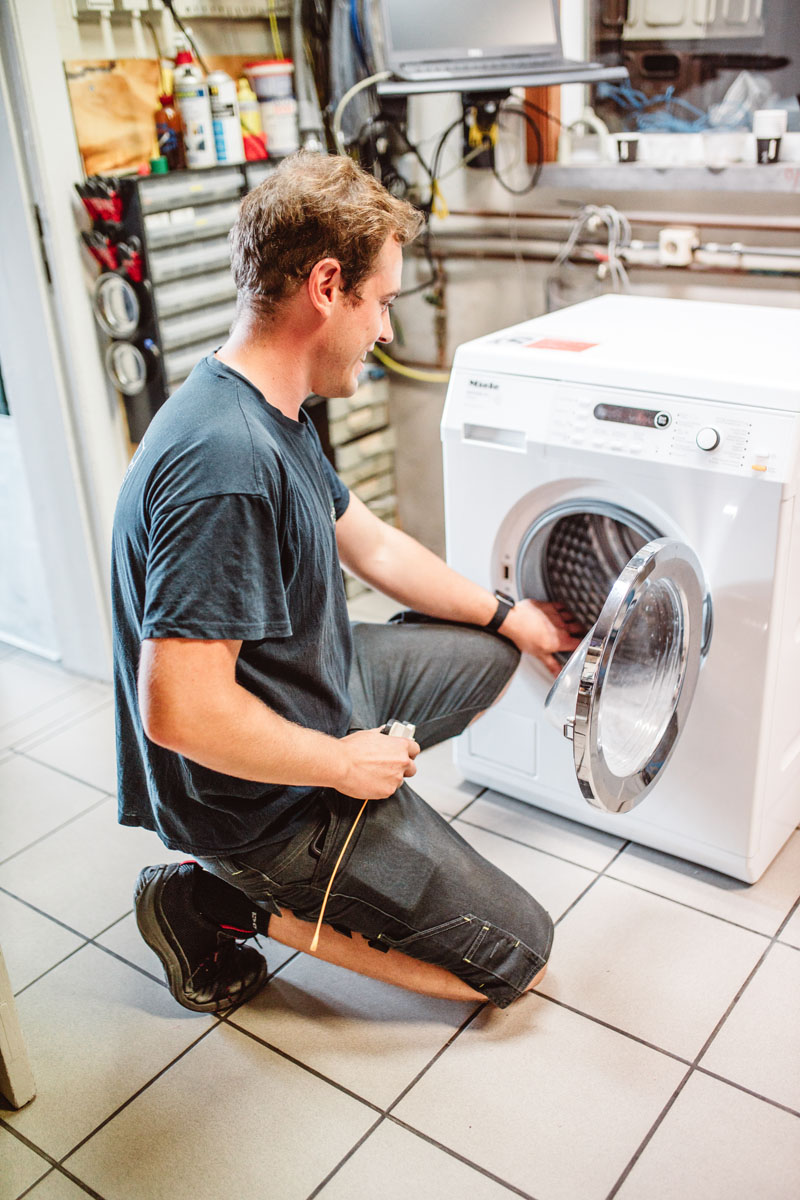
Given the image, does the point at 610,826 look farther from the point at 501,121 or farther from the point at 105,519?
the point at 501,121

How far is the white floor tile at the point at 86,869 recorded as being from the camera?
1.99 m

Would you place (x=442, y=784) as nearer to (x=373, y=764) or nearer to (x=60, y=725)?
(x=373, y=764)

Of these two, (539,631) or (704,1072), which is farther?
(539,631)

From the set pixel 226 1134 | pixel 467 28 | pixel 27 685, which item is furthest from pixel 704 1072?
pixel 467 28

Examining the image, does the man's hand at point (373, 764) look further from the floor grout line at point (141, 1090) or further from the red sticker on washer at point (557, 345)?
the red sticker on washer at point (557, 345)

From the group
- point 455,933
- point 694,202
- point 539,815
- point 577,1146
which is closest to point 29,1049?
point 455,933

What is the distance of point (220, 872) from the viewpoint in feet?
5.11

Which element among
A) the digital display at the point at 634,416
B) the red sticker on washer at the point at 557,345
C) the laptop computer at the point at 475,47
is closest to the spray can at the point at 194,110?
the laptop computer at the point at 475,47

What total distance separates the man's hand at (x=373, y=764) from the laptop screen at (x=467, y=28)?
4.95 ft

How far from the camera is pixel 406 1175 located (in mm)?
1434

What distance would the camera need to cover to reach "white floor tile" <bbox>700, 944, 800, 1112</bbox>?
1.54 meters

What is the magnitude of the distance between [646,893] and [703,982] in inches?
8.8

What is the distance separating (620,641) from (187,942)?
0.82 metres

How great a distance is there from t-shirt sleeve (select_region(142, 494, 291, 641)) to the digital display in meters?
0.69
